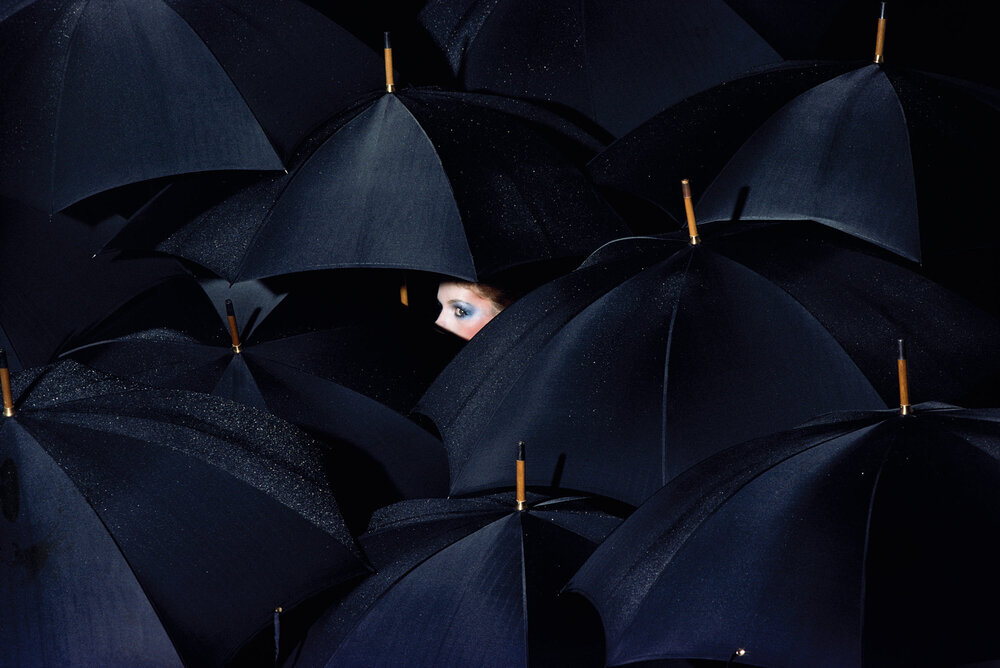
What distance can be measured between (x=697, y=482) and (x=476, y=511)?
33.0 inches

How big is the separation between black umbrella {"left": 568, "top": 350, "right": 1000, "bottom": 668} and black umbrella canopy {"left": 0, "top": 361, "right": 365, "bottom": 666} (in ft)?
3.28

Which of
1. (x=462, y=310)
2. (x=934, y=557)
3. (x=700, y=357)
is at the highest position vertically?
(x=462, y=310)

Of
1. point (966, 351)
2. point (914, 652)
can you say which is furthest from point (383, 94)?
point (914, 652)

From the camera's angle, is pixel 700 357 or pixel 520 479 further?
pixel 700 357

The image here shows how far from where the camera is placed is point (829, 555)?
3867 millimetres

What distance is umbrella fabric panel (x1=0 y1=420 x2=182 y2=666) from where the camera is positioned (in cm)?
434

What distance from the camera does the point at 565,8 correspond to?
6719 mm

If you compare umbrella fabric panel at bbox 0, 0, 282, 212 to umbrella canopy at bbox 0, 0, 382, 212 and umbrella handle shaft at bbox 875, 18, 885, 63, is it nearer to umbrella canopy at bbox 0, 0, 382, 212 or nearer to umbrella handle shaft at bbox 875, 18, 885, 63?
umbrella canopy at bbox 0, 0, 382, 212

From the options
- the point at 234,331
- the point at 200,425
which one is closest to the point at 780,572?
the point at 200,425

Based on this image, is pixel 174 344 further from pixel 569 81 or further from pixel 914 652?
pixel 914 652

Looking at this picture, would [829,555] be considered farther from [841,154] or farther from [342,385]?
[342,385]

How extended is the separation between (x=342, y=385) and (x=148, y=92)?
55.8 inches

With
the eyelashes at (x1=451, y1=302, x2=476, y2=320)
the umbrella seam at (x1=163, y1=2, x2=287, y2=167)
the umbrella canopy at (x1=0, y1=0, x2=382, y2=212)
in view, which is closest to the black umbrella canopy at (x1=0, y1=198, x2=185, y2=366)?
the umbrella canopy at (x1=0, y1=0, x2=382, y2=212)

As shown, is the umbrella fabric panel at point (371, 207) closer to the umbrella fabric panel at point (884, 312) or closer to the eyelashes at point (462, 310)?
the eyelashes at point (462, 310)
